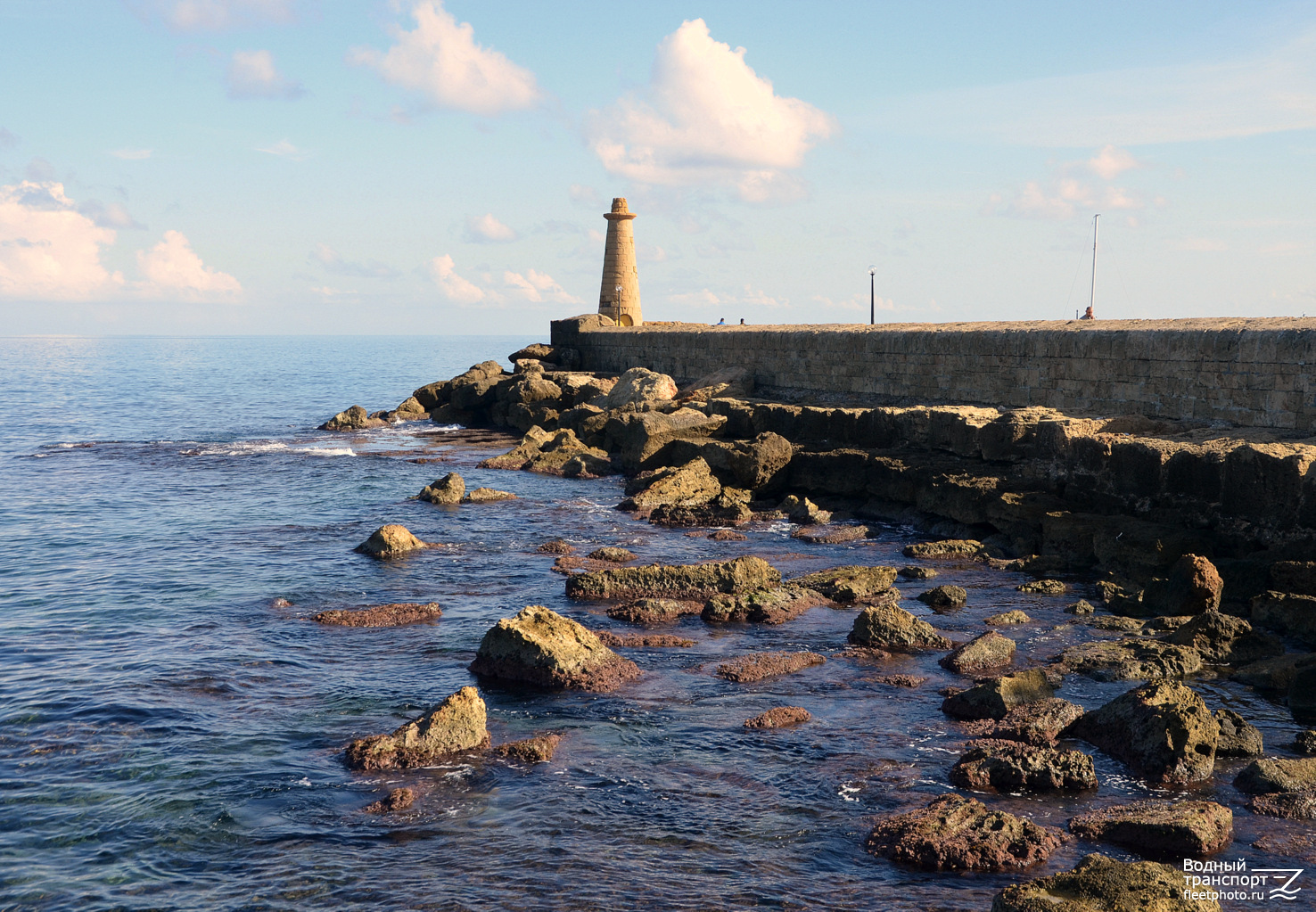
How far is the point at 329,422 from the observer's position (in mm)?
34281

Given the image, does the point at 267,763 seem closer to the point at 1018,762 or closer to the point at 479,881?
the point at 479,881

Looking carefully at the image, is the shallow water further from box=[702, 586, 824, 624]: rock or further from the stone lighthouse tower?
the stone lighthouse tower

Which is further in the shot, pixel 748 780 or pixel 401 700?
pixel 401 700

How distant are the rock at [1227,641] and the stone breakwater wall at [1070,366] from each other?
4025 millimetres

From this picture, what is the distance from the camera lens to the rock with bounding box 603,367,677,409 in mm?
25281

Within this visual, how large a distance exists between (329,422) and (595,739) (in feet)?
95.2

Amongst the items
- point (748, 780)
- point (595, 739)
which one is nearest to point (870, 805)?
point (748, 780)

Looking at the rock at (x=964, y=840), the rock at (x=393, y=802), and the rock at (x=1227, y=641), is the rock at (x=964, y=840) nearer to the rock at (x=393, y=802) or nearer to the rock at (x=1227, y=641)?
the rock at (x=393, y=802)

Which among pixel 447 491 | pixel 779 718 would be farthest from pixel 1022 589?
pixel 447 491

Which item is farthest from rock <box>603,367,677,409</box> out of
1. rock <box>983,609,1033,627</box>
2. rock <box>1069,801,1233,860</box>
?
rock <box>1069,801,1233,860</box>

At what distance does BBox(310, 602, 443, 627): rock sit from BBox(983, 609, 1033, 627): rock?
6.25 meters

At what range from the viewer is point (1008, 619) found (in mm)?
10445

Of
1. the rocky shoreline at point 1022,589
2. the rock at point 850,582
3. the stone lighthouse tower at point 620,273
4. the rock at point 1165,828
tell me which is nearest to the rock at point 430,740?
the rocky shoreline at point 1022,589

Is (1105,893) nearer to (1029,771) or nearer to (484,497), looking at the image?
(1029,771)
